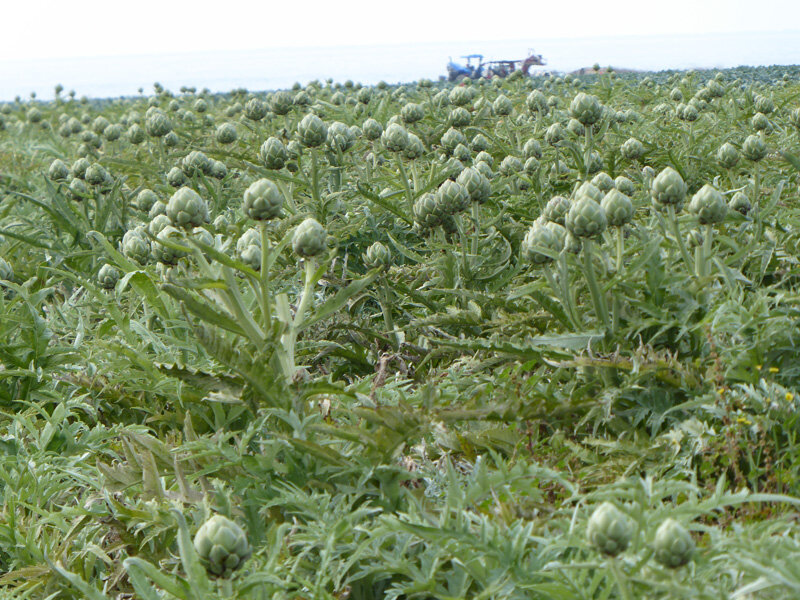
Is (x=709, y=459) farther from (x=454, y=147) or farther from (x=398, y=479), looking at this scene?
(x=454, y=147)

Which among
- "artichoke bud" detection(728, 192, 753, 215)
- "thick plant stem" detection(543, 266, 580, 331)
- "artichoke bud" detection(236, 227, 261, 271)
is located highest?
"artichoke bud" detection(728, 192, 753, 215)

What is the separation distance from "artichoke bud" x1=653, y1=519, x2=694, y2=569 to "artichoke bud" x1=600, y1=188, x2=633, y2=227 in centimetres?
135

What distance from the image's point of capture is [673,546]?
1450 mm

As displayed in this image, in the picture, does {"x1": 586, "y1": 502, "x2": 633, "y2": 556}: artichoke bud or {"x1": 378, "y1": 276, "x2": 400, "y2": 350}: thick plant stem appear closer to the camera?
{"x1": 586, "y1": 502, "x2": 633, "y2": 556}: artichoke bud

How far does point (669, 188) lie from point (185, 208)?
1.54m

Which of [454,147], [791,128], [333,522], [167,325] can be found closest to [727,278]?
[333,522]

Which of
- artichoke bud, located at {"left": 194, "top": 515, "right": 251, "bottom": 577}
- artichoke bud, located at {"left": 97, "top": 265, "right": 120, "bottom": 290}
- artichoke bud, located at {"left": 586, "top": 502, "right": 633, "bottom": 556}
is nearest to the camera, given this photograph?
artichoke bud, located at {"left": 586, "top": 502, "right": 633, "bottom": 556}

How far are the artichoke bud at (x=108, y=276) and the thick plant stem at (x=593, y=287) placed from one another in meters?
2.25

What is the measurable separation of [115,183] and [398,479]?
354cm

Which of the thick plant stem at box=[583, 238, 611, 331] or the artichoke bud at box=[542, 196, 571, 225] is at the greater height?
the artichoke bud at box=[542, 196, 571, 225]

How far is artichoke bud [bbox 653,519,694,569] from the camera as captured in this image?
4.75ft

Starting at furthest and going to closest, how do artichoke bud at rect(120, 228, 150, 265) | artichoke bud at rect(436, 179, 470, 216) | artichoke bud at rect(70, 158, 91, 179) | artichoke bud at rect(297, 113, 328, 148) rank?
artichoke bud at rect(70, 158, 91, 179), artichoke bud at rect(297, 113, 328, 148), artichoke bud at rect(120, 228, 150, 265), artichoke bud at rect(436, 179, 470, 216)

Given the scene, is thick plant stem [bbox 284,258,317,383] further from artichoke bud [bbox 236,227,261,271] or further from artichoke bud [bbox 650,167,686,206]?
artichoke bud [bbox 650,167,686,206]

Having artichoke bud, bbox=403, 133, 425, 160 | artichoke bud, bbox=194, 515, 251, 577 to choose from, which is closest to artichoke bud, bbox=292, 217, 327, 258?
artichoke bud, bbox=194, 515, 251, 577
